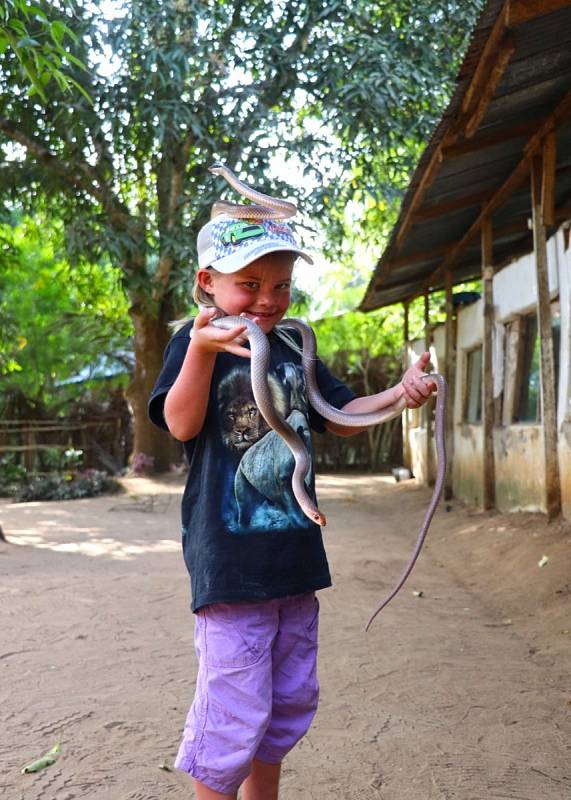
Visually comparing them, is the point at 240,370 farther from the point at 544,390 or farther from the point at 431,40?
the point at 431,40

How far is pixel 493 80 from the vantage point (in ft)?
14.6

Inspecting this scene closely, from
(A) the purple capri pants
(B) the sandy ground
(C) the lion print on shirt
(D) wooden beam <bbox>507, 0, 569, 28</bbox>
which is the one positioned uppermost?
(D) wooden beam <bbox>507, 0, 569, 28</bbox>

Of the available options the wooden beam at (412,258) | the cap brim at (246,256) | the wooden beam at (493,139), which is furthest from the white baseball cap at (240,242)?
the wooden beam at (412,258)

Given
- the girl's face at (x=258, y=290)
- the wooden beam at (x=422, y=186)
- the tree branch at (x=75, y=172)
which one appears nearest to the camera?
the girl's face at (x=258, y=290)

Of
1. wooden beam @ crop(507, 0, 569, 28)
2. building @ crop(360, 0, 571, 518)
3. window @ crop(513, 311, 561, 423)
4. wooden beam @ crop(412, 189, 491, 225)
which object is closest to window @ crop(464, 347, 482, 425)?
building @ crop(360, 0, 571, 518)

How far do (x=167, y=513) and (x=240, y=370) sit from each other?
9697 mm

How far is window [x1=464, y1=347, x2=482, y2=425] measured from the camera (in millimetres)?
11836

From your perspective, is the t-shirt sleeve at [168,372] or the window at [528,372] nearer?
the t-shirt sleeve at [168,372]

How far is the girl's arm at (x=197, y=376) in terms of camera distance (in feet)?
6.14

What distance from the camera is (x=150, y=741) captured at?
10.4 ft

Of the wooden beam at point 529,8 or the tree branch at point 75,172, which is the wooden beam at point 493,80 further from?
the tree branch at point 75,172

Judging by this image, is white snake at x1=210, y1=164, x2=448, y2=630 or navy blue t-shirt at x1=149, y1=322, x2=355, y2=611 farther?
navy blue t-shirt at x1=149, y1=322, x2=355, y2=611

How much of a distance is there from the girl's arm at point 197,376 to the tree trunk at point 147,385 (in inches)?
512

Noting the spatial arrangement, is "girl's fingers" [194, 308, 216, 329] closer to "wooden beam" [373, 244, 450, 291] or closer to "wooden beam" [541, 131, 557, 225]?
"wooden beam" [541, 131, 557, 225]
